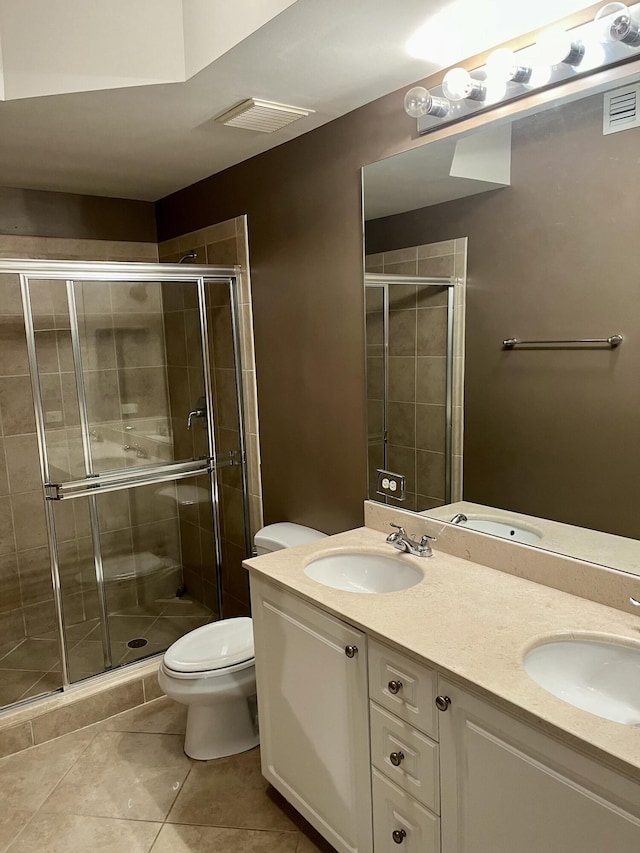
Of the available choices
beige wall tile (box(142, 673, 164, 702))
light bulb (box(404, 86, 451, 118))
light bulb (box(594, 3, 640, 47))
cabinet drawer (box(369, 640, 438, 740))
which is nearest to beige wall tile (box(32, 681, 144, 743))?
beige wall tile (box(142, 673, 164, 702))

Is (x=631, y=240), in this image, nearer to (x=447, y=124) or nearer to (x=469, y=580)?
(x=447, y=124)

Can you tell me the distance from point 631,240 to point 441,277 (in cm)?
61

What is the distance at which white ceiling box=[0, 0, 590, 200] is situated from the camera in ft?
4.97

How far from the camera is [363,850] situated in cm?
168

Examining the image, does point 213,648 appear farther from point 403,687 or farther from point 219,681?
point 403,687

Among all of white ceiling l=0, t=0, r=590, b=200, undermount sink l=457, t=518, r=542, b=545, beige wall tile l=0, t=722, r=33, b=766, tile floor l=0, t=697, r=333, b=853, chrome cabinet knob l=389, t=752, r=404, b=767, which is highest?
white ceiling l=0, t=0, r=590, b=200

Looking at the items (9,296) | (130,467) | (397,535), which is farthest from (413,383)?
(9,296)

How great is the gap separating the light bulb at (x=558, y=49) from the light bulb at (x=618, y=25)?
68 mm

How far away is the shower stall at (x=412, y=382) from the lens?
201 centimetres

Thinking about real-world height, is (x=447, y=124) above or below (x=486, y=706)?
above

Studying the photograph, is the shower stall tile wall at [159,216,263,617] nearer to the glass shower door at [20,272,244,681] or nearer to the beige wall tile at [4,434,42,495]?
the glass shower door at [20,272,244,681]

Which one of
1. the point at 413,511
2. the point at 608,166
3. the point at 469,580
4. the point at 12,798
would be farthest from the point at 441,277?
the point at 12,798

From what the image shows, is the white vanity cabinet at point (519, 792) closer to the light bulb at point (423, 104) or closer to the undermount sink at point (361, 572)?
the undermount sink at point (361, 572)

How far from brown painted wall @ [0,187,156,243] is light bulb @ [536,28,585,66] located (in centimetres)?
254
